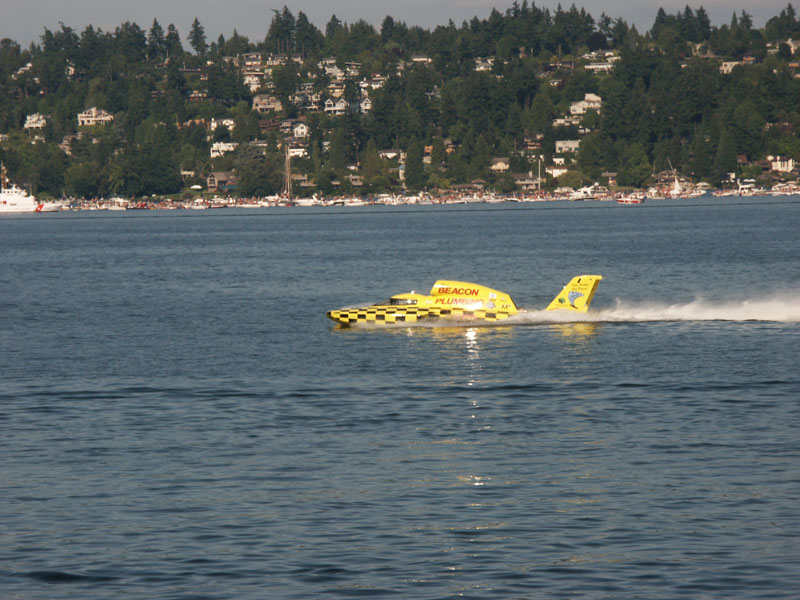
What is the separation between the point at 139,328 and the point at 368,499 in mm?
38231

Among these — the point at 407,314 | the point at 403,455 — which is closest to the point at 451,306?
the point at 407,314

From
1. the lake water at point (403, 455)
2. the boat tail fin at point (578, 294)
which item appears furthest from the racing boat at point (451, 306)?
the lake water at point (403, 455)

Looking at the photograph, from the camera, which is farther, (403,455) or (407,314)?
(407,314)

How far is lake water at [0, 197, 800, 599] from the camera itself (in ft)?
75.9

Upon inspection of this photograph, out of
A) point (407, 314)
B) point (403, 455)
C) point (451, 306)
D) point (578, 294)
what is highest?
point (578, 294)

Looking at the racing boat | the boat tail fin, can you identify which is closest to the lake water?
the boat tail fin

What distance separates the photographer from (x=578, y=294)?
5900 centimetres

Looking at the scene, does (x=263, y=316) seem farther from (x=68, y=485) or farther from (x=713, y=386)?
(x=68, y=485)

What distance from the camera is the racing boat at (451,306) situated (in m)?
58.2

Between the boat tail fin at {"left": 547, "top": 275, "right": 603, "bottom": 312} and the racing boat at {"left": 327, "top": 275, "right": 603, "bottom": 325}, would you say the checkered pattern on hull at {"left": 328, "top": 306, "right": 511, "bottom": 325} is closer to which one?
the racing boat at {"left": 327, "top": 275, "right": 603, "bottom": 325}

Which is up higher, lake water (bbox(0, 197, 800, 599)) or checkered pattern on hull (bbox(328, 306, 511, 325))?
checkered pattern on hull (bbox(328, 306, 511, 325))

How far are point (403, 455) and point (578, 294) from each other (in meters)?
28.8

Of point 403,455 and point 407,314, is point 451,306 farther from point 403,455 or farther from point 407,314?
point 403,455

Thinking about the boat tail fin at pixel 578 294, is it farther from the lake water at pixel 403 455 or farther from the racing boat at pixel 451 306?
the lake water at pixel 403 455
